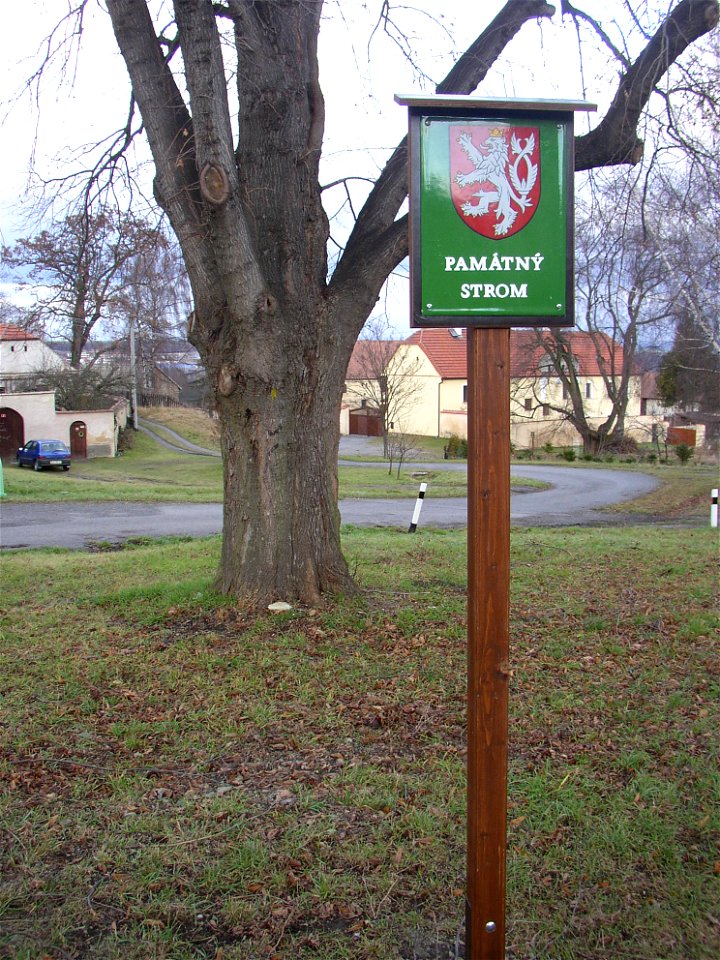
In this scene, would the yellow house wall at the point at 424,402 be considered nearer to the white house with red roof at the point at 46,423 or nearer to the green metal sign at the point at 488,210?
the white house with red roof at the point at 46,423

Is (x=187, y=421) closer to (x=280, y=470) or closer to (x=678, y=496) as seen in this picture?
(x=678, y=496)

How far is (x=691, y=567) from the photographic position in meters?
9.63

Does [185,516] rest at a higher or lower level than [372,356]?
lower

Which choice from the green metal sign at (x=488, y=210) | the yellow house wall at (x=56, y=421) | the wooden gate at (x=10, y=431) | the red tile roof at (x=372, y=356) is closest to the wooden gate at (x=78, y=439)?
the yellow house wall at (x=56, y=421)

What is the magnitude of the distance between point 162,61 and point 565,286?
5.36 m

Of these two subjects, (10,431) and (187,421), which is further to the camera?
(187,421)

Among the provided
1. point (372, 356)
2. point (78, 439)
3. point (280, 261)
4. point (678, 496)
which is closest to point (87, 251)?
point (280, 261)

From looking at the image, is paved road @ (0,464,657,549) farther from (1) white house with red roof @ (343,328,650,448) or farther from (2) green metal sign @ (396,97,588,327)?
(1) white house with red roof @ (343,328,650,448)

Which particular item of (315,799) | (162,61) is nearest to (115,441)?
(162,61)

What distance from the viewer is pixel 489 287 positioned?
105 inches

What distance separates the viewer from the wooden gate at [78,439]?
43.2 meters

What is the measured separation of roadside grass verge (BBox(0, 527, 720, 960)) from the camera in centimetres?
315

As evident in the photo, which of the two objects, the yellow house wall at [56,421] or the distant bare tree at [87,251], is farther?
the yellow house wall at [56,421]

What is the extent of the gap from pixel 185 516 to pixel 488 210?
1504cm
